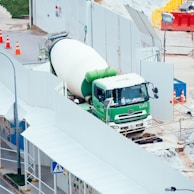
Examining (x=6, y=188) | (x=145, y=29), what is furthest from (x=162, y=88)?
(x=145, y=29)

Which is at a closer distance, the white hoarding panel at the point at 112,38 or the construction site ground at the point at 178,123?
the construction site ground at the point at 178,123

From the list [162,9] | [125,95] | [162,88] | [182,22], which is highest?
[162,9]

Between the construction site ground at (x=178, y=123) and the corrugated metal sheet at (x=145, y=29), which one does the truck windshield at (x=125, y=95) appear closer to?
the construction site ground at (x=178, y=123)

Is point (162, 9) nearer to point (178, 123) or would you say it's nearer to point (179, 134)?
point (178, 123)

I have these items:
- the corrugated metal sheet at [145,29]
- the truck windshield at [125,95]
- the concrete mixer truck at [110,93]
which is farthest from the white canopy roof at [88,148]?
the corrugated metal sheet at [145,29]

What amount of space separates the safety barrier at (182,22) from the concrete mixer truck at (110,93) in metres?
15.0

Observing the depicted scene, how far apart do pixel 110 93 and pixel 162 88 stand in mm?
3319

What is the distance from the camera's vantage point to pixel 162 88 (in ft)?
134

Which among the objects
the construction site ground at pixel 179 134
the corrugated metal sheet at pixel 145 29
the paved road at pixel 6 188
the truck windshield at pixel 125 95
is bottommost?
the paved road at pixel 6 188

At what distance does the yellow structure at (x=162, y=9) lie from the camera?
57688 millimetres

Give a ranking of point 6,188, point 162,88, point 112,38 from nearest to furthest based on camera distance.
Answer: point 6,188
point 162,88
point 112,38

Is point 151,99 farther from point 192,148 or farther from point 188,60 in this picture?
point 188,60

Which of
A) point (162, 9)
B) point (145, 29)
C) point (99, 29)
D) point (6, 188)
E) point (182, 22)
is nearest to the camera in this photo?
point (6, 188)

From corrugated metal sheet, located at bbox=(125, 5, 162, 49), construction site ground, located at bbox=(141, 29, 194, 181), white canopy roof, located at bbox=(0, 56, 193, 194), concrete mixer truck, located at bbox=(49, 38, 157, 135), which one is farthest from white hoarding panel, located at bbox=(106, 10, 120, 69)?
white canopy roof, located at bbox=(0, 56, 193, 194)
